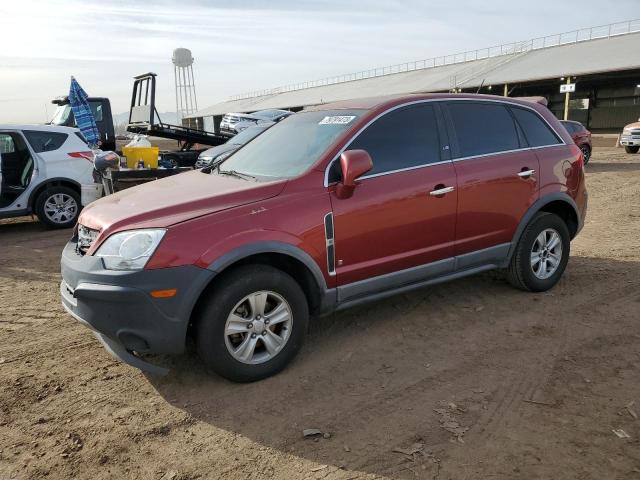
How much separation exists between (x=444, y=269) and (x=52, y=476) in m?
3.01

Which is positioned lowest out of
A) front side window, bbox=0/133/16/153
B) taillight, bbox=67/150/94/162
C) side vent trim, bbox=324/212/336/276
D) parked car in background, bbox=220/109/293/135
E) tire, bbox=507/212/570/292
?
tire, bbox=507/212/570/292

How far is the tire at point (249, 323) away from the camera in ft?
10.3

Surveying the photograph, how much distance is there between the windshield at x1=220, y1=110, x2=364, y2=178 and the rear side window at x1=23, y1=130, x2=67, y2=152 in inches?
214

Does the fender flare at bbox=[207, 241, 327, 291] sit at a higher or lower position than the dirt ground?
higher

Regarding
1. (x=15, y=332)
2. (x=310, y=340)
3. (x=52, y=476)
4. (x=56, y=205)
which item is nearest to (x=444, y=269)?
(x=310, y=340)

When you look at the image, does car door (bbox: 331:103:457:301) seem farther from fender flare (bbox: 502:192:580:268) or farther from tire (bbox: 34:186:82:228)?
tire (bbox: 34:186:82:228)

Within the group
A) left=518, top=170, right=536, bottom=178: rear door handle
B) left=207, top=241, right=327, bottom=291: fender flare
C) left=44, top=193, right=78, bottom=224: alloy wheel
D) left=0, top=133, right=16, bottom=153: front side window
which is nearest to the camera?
left=207, top=241, right=327, bottom=291: fender flare

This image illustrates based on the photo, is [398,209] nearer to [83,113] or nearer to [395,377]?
[395,377]

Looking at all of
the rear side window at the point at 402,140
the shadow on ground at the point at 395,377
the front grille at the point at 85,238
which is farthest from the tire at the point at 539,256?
the front grille at the point at 85,238

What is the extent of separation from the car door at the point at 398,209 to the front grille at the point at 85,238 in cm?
161

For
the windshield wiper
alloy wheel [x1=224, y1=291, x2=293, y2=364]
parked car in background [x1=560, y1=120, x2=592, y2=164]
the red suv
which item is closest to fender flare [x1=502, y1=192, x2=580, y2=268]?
the red suv

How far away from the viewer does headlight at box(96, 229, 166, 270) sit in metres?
2.99

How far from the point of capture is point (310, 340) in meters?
4.01

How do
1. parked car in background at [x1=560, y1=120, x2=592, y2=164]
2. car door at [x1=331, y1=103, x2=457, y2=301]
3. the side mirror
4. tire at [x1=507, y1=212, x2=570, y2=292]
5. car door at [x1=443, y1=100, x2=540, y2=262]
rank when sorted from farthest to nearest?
parked car in background at [x1=560, y1=120, x2=592, y2=164] < tire at [x1=507, y1=212, x2=570, y2=292] < car door at [x1=443, y1=100, x2=540, y2=262] < car door at [x1=331, y1=103, x2=457, y2=301] < the side mirror
